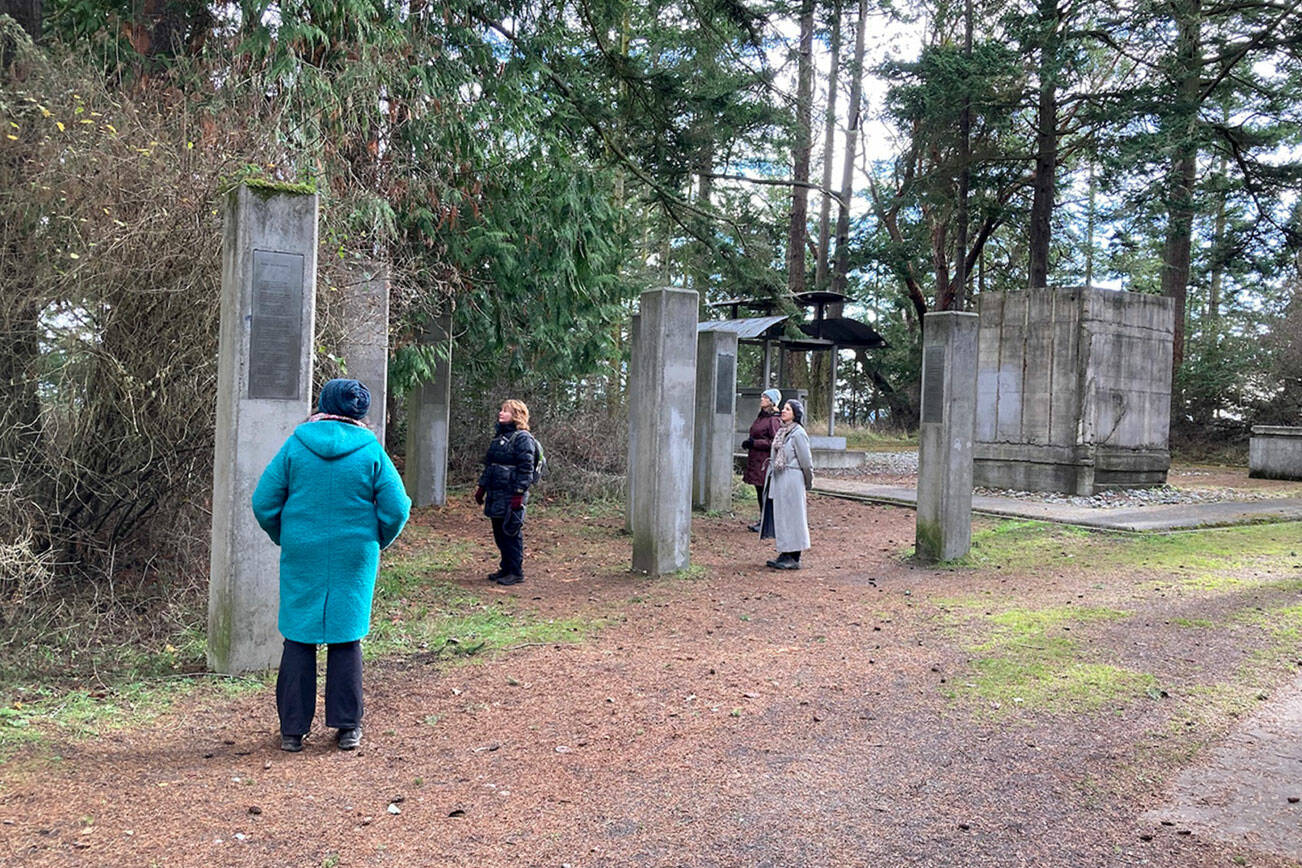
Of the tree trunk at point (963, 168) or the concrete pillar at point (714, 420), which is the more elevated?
the tree trunk at point (963, 168)

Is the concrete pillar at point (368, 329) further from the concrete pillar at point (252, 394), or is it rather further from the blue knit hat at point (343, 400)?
the blue knit hat at point (343, 400)

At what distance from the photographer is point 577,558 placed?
1083cm

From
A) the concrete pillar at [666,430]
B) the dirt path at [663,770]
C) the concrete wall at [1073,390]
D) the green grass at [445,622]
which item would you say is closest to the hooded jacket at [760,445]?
the concrete pillar at [666,430]

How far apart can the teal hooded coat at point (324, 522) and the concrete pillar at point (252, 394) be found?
99 centimetres

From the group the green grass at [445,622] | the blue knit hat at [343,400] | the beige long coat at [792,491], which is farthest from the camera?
the beige long coat at [792,491]

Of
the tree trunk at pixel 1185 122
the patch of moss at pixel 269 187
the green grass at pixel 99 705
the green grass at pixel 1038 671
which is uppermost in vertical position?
the tree trunk at pixel 1185 122

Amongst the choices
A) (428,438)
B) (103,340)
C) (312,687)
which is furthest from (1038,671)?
(428,438)

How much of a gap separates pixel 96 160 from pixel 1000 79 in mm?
22713

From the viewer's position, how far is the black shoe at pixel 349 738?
4.75 m

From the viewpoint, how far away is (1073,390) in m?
16.8

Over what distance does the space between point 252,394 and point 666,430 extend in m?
4.48

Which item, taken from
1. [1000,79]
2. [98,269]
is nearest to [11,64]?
[98,269]

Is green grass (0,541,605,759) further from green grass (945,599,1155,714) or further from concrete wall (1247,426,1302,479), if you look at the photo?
concrete wall (1247,426,1302,479)

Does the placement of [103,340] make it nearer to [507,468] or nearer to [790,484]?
[507,468]
